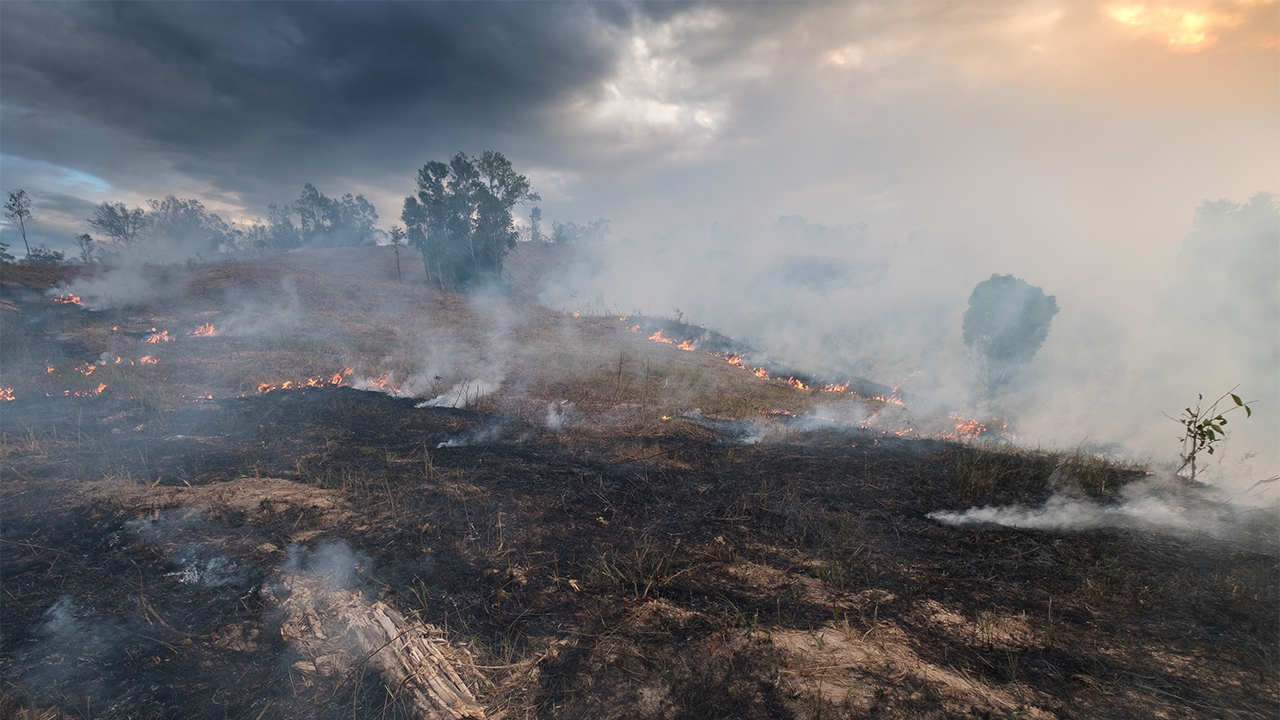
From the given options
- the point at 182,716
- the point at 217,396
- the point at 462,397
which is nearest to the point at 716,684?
the point at 182,716

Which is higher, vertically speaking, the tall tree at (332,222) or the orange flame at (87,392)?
the tall tree at (332,222)

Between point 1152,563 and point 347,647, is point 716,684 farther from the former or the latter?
point 1152,563

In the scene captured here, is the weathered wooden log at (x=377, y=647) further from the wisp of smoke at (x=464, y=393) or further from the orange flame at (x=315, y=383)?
the orange flame at (x=315, y=383)

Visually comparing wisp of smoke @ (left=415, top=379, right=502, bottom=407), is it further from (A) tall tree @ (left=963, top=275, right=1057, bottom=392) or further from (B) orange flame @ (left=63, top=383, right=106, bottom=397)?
(A) tall tree @ (left=963, top=275, right=1057, bottom=392)

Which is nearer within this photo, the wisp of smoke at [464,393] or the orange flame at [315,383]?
the wisp of smoke at [464,393]

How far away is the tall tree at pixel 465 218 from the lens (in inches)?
1489

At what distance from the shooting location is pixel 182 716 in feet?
10.9

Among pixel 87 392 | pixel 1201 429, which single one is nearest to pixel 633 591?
pixel 1201 429

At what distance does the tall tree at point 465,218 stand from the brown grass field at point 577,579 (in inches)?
1179

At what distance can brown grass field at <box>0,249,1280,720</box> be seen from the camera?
3.41 metres

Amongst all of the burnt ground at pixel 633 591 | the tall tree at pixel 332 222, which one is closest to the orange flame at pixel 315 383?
the burnt ground at pixel 633 591

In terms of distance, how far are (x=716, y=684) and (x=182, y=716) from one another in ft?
13.5

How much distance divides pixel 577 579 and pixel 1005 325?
31898 mm

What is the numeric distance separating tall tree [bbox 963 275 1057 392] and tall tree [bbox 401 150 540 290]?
1375 inches
